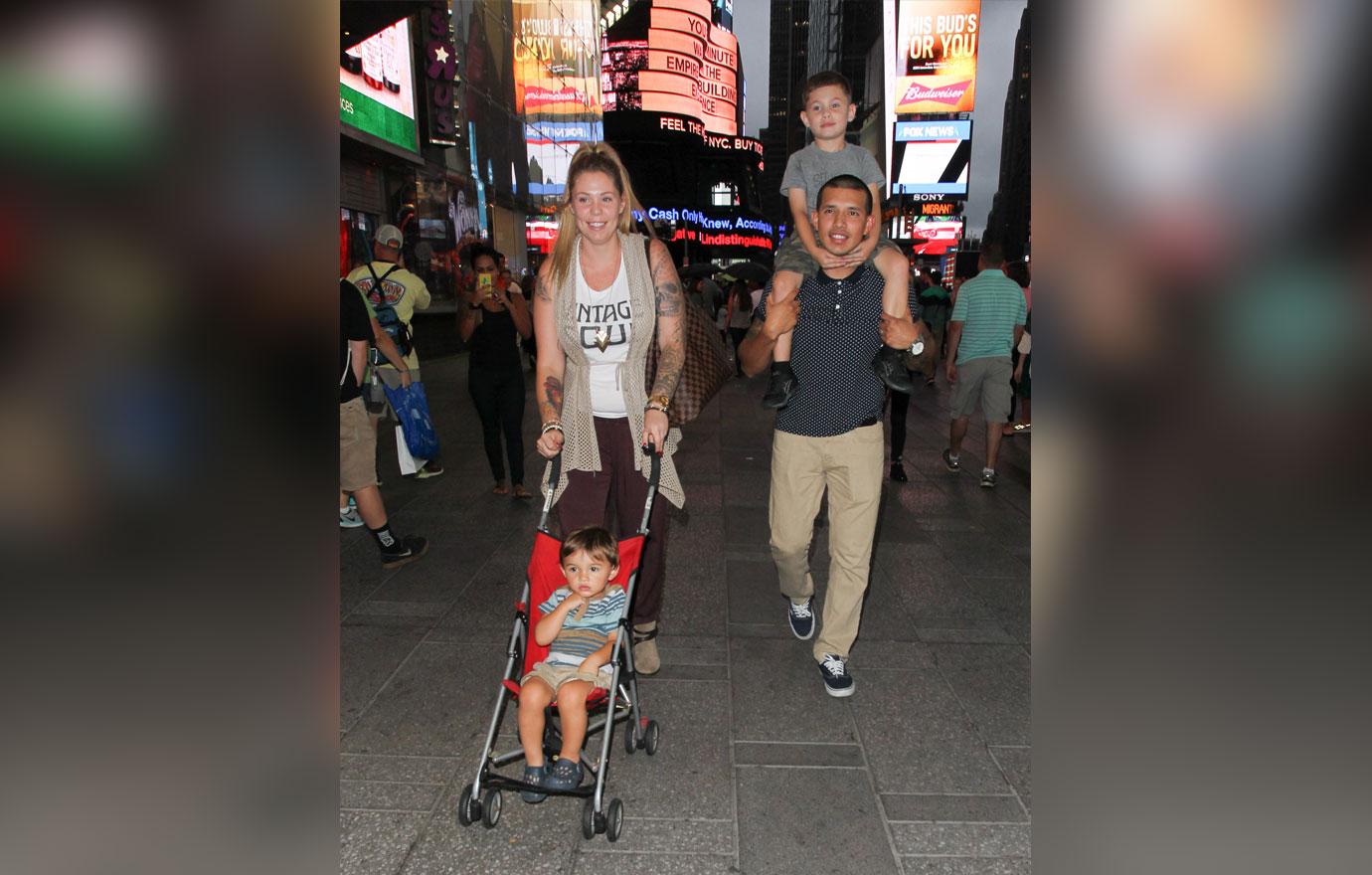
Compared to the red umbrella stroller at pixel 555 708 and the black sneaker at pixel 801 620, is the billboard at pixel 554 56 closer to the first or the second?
the black sneaker at pixel 801 620

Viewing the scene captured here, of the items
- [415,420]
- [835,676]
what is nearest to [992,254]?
[835,676]

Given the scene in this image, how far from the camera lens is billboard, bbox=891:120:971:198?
1617 inches

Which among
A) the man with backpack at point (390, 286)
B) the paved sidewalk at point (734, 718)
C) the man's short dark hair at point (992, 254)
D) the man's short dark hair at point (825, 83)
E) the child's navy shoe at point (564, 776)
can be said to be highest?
the man's short dark hair at point (825, 83)

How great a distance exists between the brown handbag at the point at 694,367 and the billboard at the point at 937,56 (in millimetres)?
37350

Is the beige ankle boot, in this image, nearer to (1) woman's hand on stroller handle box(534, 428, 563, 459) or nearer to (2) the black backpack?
(1) woman's hand on stroller handle box(534, 428, 563, 459)

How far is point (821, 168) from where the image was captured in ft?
15.8

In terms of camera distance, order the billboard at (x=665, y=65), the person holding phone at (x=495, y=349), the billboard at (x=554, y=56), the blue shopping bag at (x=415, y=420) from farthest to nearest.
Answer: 1. the billboard at (x=665, y=65)
2. the billboard at (x=554, y=56)
3. the blue shopping bag at (x=415, y=420)
4. the person holding phone at (x=495, y=349)

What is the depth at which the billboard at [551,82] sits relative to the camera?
1136 inches

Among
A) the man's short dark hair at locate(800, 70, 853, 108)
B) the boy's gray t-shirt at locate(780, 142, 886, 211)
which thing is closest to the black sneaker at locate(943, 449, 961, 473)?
the boy's gray t-shirt at locate(780, 142, 886, 211)

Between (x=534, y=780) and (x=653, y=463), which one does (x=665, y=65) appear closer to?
(x=653, y=463)

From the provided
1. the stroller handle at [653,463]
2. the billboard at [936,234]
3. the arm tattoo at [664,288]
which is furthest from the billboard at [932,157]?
the stroller handle at [653,463]

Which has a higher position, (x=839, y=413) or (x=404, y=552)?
(x=839, y=413)

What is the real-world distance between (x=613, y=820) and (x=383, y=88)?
18.3 metres
